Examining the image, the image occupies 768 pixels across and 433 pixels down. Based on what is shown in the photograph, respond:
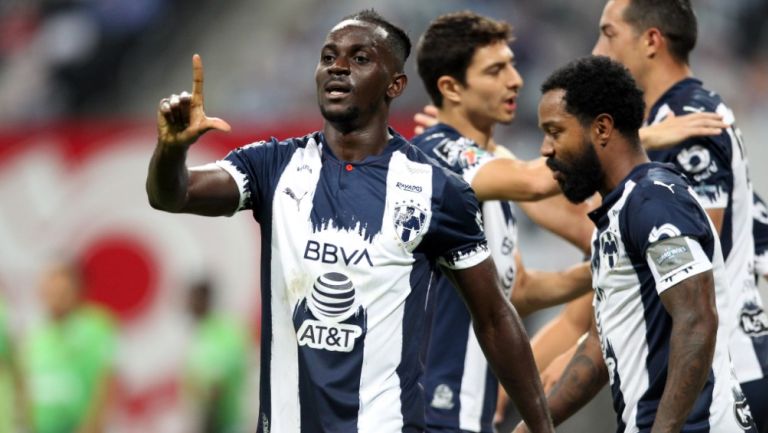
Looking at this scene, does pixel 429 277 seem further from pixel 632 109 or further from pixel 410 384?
pixel 632 109

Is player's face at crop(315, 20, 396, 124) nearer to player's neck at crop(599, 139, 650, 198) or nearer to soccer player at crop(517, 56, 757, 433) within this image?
soccer player at crop(517, 56, 757, 433)

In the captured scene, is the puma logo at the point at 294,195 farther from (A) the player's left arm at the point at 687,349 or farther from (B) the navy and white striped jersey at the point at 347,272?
(A) the player's left arm at the point at 687,349

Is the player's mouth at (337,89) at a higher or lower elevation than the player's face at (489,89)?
lower

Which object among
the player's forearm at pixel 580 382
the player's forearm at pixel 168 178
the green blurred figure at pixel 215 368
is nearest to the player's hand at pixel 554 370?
the player's forearm at pixel 580 382

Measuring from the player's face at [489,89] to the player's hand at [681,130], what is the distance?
1.08m

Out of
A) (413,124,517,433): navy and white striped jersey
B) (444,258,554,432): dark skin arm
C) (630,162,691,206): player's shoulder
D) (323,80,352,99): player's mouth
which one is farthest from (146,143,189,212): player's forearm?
(413,124,517,433): navy and white striped jersey

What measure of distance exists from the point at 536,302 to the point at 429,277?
2.14 m

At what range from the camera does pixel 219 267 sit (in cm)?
1249

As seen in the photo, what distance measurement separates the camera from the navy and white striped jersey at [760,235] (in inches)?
257

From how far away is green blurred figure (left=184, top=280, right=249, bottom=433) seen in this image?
11367 millimetres

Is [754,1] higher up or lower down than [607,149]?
higher up

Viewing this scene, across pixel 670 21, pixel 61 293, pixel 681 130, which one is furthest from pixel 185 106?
pixel 61 293

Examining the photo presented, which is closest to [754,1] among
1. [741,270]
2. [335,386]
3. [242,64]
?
[242,64]

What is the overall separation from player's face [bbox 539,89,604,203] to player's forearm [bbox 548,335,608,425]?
831 millimetres
